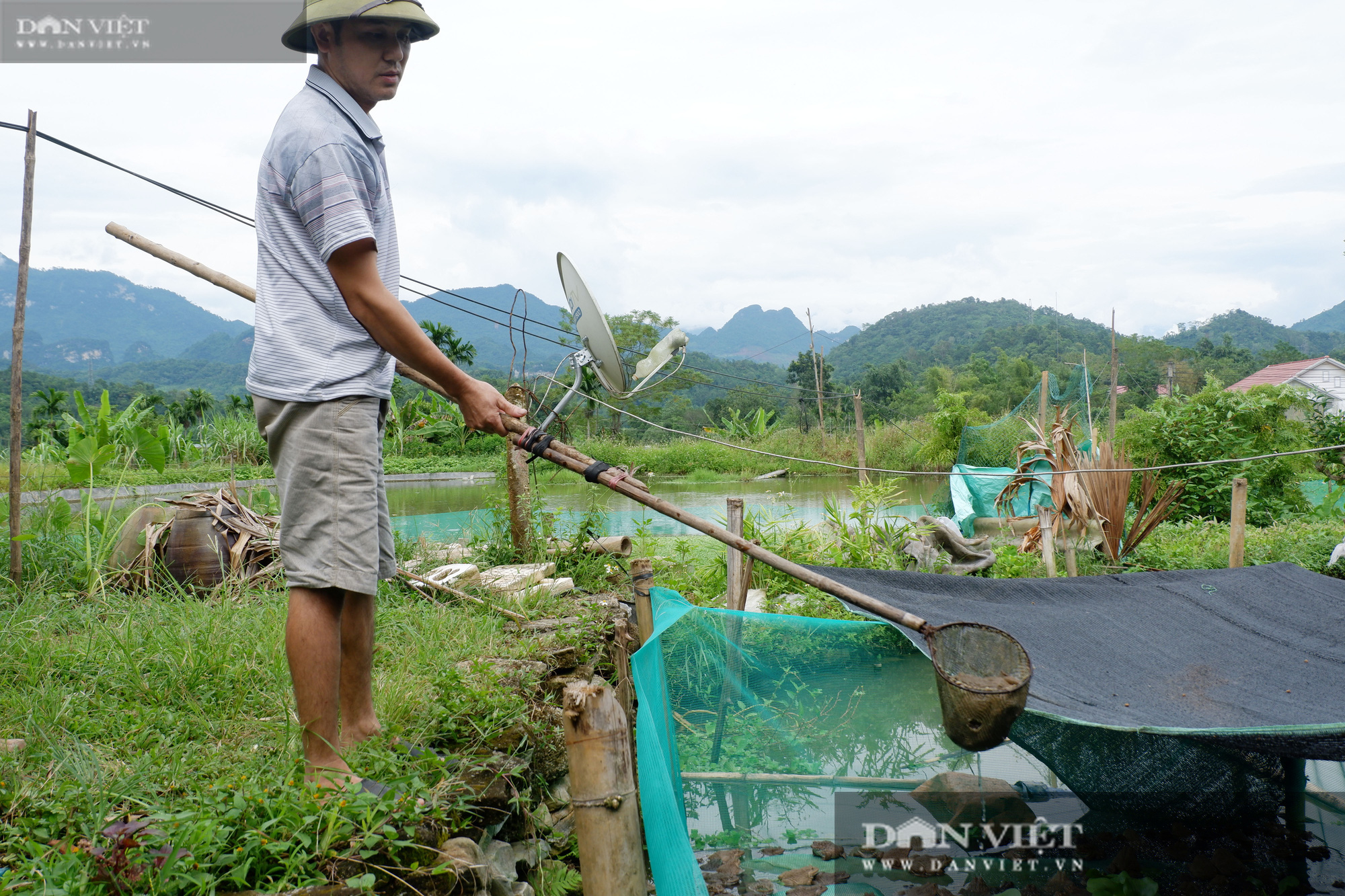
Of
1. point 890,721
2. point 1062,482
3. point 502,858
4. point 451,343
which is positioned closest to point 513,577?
point 502,858

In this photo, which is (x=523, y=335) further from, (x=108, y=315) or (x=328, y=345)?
(x=108, y=315)

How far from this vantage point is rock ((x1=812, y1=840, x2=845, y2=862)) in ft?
7.04

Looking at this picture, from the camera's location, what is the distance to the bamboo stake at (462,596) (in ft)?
9.99

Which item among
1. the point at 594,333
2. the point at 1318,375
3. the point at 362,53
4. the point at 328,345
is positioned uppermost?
the point at 1318,375

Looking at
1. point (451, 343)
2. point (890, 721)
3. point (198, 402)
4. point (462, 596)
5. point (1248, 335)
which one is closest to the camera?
point (890, 721)

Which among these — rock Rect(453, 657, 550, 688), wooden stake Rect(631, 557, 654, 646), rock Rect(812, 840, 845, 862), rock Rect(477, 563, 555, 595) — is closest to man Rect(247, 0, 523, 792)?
rock Rect(453, 657, 550, 688)

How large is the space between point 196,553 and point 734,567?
2341 mm

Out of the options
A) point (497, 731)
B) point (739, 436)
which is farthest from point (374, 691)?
point (739, 436)

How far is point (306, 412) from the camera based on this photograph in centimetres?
145

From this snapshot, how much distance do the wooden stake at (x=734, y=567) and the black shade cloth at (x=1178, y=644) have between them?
2.45ft

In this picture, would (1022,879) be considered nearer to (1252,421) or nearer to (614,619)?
(614,619)

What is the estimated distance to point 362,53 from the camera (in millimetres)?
1545

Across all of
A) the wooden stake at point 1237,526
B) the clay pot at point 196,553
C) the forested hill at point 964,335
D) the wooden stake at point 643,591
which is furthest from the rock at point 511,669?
the forested hill at point 964,335

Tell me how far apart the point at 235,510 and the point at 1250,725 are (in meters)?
3.96
